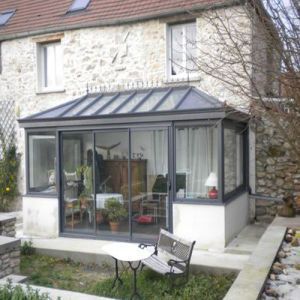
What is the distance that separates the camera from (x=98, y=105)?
877cm

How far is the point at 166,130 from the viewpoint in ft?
24.4

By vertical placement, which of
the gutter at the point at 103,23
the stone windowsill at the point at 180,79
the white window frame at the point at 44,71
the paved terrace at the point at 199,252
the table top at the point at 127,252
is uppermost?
the gutter at the point at 103,23

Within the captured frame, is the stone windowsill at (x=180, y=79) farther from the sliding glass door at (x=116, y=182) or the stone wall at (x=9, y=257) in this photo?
the stone wall at (x=9, y=257)

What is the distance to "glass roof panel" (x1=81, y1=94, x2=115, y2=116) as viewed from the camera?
8.20m

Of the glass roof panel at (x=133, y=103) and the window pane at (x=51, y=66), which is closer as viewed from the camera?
the glass roof panel at (x=133, y=103)

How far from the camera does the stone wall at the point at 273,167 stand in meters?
8.95

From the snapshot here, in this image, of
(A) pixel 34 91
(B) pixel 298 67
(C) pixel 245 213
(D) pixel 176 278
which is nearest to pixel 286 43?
(B) pixel 298 67

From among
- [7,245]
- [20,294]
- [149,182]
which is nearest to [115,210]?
[149,182]

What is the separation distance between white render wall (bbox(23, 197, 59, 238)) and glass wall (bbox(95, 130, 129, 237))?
3.33ft

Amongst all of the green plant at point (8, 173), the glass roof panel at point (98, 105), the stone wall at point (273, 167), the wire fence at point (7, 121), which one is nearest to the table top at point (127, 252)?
the glass roof panel at point (98, 105)

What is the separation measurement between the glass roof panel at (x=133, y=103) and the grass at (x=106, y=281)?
10.0ft

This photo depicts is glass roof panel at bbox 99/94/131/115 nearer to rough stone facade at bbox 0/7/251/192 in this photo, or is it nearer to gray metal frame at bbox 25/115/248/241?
gray metal frame at bbox 25/115/248/241

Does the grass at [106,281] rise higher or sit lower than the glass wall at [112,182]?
lower

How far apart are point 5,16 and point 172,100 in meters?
7.85
